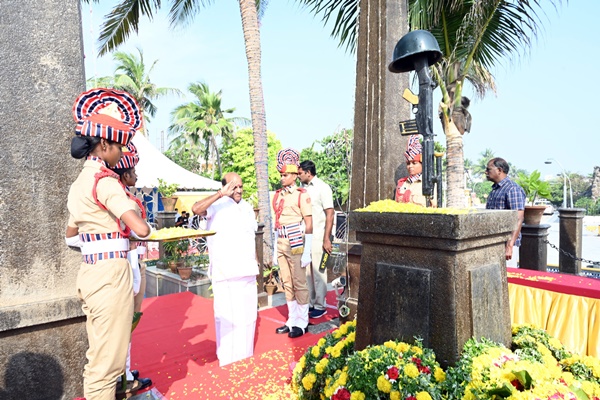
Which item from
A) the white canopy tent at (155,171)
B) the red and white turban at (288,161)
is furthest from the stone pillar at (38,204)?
the white canopy tent at (155,171)

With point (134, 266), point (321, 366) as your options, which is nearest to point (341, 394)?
point (321, 366)

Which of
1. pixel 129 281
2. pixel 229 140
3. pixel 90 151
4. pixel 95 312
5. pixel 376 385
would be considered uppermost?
pixel 229 140

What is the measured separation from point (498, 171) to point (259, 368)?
403 centimetres

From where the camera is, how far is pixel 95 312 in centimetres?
239

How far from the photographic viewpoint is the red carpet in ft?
9.87

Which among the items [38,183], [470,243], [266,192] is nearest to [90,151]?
[38,183]

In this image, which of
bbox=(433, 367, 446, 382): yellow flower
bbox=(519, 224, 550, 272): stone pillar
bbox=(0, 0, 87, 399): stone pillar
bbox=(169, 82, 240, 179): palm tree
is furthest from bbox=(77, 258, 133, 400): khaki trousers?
bbox=(169, 82, 240, 179): palm tree

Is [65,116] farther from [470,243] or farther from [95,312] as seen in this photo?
[470,243]

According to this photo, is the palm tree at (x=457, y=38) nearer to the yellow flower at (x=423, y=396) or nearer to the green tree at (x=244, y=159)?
the yellow flower at (x=423, y=396)

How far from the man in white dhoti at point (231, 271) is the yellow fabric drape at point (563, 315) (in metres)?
2.73

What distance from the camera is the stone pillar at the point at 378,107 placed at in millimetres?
4535

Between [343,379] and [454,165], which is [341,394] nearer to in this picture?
[343,379]

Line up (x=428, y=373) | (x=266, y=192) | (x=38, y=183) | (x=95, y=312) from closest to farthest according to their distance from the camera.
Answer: (x=428, y=373) → (x=95, y=312) → (x=38, y=183) → (x=266, y=192)

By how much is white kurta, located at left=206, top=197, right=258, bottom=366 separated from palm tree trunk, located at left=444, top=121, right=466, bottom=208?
272 inches
